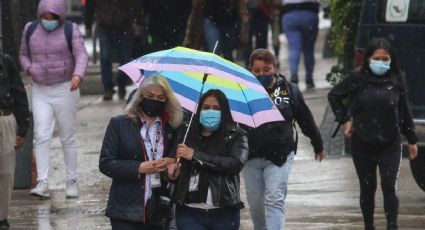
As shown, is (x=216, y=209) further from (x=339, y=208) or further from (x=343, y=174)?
(x=343, y=174)

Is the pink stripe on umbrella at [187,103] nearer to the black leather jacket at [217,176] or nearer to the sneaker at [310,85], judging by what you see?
the black leather jacket at [217,176]

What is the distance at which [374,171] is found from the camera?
10.1 metres

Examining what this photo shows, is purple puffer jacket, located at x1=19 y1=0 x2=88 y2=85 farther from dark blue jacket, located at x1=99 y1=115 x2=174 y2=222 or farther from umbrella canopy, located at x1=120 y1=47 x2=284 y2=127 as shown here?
dark blue jacket, located at x1=99 y1=115 x2=174 y2=222

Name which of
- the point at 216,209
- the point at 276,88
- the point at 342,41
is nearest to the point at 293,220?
the point at 276,88

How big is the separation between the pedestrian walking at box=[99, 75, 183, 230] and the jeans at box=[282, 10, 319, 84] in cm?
1037

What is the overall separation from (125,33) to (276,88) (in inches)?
323

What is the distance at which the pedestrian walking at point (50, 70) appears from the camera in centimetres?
1177

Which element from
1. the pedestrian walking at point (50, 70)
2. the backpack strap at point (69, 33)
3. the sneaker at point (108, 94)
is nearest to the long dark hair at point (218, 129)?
the pedestrian walking at point (50, 70)

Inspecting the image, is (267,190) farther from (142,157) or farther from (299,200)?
(299,200)

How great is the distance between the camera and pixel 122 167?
7512 millimetres

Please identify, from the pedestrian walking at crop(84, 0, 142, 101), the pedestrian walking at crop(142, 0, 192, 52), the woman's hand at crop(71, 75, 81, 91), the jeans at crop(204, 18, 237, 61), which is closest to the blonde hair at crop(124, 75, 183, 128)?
the woman's hand at crop(71, 75, 81, 91)

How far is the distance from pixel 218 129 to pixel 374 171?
254 cm

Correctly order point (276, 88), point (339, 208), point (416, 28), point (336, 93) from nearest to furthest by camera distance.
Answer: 1. point (276, 88)
2. point (336, 93)
3. point (339, 208)
4. point (416, 28)

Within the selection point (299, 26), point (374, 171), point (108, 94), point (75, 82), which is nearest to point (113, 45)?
point (108, 94)
